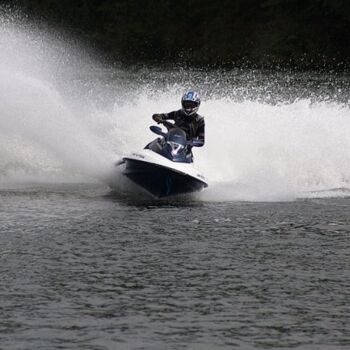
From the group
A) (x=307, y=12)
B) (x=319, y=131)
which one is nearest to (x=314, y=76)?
(x=307, y=12)

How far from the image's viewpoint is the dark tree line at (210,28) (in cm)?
6444

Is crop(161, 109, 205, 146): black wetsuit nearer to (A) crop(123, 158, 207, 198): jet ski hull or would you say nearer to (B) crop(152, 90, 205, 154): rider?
(B) crop(152, 90, 205, 154): rider

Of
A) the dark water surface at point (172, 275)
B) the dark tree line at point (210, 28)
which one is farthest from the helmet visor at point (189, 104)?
the dark tree line at point (210, 28)

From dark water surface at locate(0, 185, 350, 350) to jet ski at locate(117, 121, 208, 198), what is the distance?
20.1 inches

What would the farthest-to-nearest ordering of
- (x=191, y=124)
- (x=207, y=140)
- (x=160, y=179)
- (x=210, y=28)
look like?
(x=210, y=28) < (x=207, y=140) < (x=191, y=124) < (x=160, y=179)

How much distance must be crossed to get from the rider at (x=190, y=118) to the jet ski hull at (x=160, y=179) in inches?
41.3

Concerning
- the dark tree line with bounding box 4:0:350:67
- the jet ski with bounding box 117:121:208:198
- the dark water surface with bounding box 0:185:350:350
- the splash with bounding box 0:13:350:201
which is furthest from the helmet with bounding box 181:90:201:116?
the dark tree line with bounding box 4:0:350:67

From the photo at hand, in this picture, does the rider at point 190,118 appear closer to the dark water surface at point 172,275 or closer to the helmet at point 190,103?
the helmet at point 190,103

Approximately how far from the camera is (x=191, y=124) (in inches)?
700

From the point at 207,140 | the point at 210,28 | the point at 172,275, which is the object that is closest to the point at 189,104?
the point at 207,140

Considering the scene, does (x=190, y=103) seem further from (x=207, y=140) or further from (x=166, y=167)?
(x=207, y=140)

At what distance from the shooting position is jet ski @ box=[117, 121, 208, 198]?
1667cm

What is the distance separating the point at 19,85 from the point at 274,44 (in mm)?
44234

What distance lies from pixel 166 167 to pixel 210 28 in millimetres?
57889
